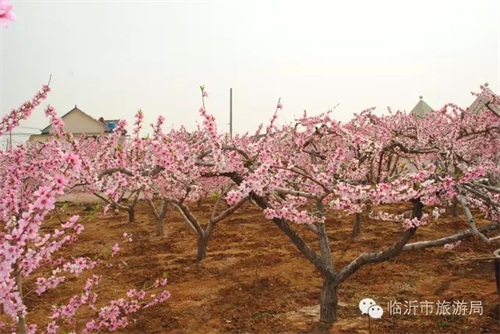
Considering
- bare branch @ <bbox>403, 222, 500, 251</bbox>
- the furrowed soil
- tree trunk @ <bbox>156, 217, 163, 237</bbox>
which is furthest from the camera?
tree trunk @ <bbox>156, 217, 163, 237</bbox>

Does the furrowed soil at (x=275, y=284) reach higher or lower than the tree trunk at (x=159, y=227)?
lower

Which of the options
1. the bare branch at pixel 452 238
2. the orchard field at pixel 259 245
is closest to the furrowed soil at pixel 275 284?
the orchard field at pixel 259 245

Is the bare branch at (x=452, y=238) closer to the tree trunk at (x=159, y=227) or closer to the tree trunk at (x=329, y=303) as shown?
the tree trunk at (x=329, y=303)

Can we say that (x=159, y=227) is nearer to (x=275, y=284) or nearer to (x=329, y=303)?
(x=275, y=284)

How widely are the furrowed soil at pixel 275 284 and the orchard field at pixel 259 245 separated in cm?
4

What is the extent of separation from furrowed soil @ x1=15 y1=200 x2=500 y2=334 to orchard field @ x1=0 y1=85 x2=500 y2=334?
4 centimetres

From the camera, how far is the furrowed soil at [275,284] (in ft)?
18.8

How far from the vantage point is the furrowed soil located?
226 inches

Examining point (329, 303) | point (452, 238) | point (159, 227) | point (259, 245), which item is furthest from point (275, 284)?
point (159, 227)

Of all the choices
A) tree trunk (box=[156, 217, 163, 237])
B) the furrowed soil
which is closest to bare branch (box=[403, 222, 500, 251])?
the furrowed soil

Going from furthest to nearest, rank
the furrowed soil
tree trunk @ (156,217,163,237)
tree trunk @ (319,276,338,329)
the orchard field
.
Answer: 1. tree trunk @ (156,217,163,237)
2. the furrowed soil
3. tree trunk @ (319,276,338,329)
4. the orchard field

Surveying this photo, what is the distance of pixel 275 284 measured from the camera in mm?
7461

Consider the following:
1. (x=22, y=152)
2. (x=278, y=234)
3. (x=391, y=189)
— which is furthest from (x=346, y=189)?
(x=278, y=234)

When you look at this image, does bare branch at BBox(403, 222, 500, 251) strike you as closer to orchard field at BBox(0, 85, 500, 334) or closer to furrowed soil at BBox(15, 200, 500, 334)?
orchard field at BBox(0, 85, 500, 334)
